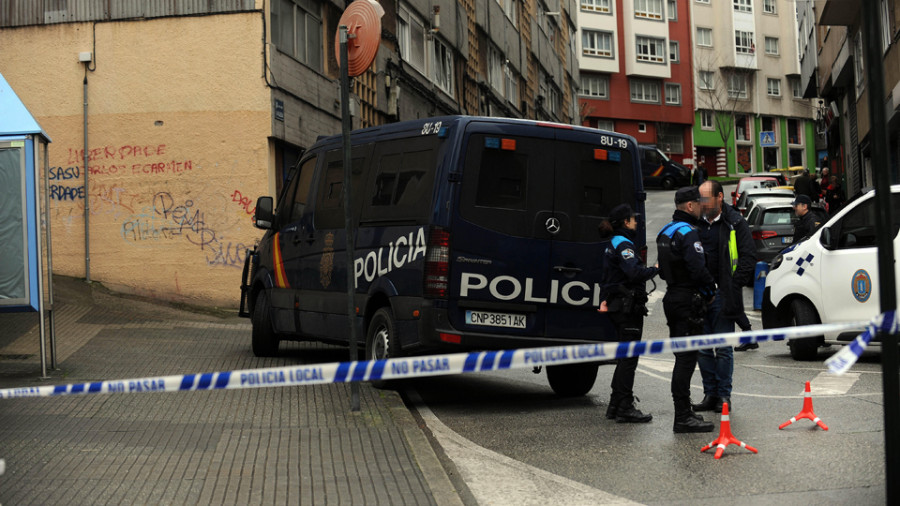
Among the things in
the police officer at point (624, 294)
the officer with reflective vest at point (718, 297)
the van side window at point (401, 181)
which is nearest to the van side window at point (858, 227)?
the officer with reflective vest at point (718, 297)

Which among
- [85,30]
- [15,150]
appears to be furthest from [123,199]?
[15,150]

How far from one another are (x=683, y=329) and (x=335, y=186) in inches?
169

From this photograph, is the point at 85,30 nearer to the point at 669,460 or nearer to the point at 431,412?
the point at 431,412

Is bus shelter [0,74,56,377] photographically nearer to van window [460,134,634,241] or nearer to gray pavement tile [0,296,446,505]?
gray pavement tile [0,296,446,505]

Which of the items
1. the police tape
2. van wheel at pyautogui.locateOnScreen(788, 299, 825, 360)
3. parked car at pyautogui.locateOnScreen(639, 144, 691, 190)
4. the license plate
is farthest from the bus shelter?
parked car at pyautogui.locateOnScreen(639, 144, 691, 190)

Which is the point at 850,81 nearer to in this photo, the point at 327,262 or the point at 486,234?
the point at 327,262

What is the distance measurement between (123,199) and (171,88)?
206 centimetres

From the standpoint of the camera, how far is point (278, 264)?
12.5 metres

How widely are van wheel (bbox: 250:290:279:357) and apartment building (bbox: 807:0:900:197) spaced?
13872 mm

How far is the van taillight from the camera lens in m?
9.17

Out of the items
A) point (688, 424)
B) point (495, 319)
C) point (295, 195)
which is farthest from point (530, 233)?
point (295, 195)

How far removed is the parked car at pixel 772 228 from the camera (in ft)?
67.5

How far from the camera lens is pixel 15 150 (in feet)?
35.6

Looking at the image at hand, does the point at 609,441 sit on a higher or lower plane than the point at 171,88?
lower
